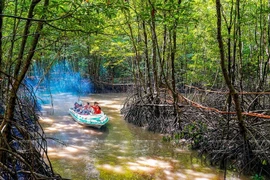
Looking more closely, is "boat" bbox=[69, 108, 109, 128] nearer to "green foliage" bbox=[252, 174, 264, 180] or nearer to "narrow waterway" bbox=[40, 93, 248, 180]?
"narrow waterway" bbox=[40, 93, 248, 180]

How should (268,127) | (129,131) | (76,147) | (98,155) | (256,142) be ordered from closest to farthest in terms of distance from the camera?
(256,142) < (268,127) < (98,155) < (76,147) < (129,131)

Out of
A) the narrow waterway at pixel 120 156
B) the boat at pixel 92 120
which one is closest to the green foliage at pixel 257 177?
the narrow waterway at pixel 120 156

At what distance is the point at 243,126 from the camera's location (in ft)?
17.7

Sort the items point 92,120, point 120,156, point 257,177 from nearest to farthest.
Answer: point 257,177 → point 120,156 → point 92,120

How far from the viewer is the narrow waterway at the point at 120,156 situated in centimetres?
590

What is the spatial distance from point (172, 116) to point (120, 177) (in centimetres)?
441

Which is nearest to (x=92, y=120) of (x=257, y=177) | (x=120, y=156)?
(x=120, y=156)

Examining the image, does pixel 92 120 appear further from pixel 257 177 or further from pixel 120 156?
pixel 257 177

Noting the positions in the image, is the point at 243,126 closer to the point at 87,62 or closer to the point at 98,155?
the point at 98,155

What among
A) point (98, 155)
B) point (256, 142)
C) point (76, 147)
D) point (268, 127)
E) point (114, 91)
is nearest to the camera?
point (256, 142)

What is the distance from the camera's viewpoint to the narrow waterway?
5902 mm

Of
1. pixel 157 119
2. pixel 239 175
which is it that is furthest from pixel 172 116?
pixel 239 175

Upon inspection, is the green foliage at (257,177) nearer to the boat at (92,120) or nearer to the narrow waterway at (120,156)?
the narrow waterway at (120,156)

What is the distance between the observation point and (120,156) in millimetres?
7145
